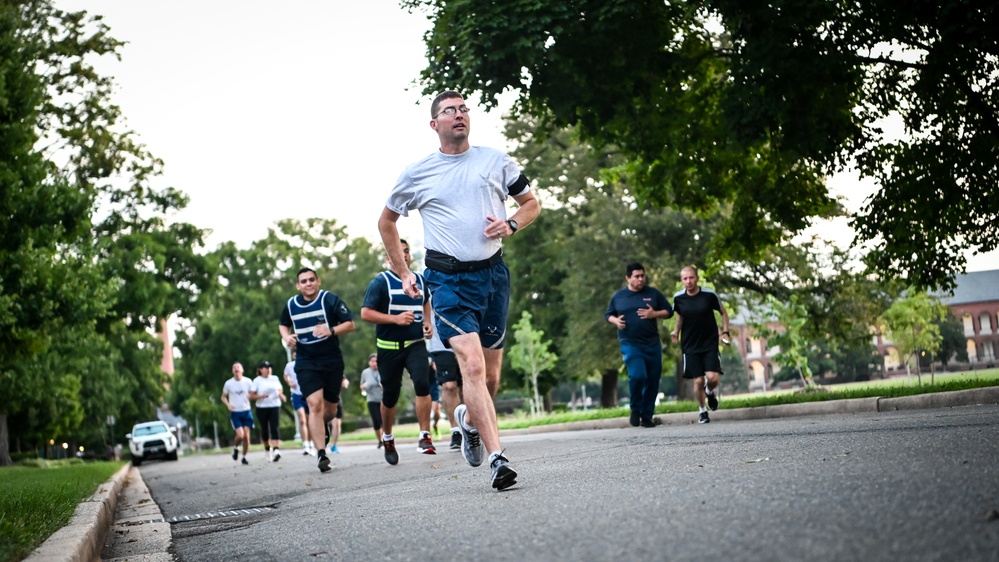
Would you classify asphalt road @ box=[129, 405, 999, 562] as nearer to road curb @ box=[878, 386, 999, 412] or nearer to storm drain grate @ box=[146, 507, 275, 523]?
storm drain grate @ box=[146, 507, 275, 523]

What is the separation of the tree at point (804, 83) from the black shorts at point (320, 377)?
16.9ft

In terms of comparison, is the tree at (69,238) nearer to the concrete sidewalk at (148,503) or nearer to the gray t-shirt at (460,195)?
the concrete sidewalk at (148,503)

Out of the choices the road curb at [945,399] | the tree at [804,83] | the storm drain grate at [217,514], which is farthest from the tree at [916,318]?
the storm drain grate at [217,514]

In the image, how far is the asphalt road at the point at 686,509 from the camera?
379 cm

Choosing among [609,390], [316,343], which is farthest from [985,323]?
[316,343]

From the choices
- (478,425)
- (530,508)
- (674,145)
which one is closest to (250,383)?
(674,145)

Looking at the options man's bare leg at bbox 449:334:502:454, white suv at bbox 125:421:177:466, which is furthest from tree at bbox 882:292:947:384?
white suv at bbox 125:421:177:466

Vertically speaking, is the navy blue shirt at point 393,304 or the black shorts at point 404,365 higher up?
the navy blue shirt at point 393,304

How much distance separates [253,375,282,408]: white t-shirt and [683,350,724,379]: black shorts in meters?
10.5

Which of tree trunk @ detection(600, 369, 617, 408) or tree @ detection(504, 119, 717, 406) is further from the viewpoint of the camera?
tree trunk @ detection(600, 369, 617, 408)

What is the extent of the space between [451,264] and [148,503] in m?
6.20

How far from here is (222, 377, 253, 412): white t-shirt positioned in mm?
23812

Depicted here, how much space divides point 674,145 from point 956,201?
4653mm

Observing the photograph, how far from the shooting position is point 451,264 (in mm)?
7215
